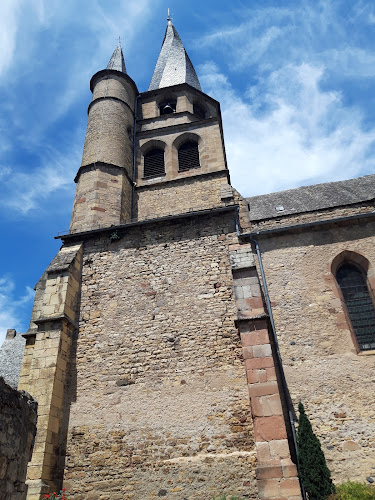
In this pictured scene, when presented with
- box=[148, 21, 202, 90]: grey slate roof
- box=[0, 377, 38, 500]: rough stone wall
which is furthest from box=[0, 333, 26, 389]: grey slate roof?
box=[148, 21, 202, 90]: grey slate roof

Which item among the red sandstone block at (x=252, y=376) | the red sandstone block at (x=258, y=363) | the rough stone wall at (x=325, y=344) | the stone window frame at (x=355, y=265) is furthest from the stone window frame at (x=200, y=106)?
the red sandstone block at (x=252, y=376)

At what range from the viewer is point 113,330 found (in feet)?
29.3

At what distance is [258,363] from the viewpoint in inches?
288

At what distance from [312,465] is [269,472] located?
104 centimetres

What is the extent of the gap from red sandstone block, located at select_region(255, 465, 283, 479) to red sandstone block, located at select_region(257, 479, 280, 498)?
0.19ft

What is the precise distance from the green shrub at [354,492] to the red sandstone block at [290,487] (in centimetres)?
83

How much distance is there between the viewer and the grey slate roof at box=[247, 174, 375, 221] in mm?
11719

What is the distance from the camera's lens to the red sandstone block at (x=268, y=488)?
6102 mm

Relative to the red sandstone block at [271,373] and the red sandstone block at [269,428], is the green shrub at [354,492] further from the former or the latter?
the red sandstone block at [271,373]

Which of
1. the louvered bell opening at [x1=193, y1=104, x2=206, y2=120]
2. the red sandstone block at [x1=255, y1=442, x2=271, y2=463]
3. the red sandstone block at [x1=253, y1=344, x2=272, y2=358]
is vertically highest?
the louvered bell opening at [x1=193, y1=104, x2=206, y2=120]

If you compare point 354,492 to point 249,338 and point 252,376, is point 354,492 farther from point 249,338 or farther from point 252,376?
point 249,338

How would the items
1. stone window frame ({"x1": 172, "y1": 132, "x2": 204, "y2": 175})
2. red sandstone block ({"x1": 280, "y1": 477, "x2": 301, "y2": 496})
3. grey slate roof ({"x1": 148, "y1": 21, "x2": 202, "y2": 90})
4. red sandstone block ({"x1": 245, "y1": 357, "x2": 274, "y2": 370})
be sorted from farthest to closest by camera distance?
grey slate roof ({"x1": 148, "y1": 21, "x2": 202, "y2": 90}) < stone window frame ({"x1": 172, "y1": 132, "x2": 204, "y2": 175}) < red sandstone block ({"x1": 245, "y1": 357, "x2": 274, "y2": 370}) < red sandstone block ({"x1": 280, "y1": 477, "x2": 301, "y2": 496})

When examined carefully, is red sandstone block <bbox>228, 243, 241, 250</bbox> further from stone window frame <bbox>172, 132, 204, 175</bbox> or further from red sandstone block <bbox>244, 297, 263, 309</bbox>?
stone window frame <bbox>172, 132, 204, 175</bbox>

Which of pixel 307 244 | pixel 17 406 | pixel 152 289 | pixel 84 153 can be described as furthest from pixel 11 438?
pixel 84 153
